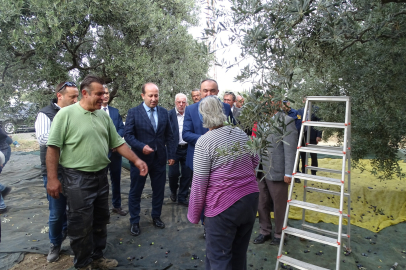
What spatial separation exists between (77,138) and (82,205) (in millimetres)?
722

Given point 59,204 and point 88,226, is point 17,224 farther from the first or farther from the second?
point 88,226

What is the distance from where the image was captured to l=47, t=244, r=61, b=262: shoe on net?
3521mm

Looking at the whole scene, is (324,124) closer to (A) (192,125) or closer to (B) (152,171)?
(A) (192,125)

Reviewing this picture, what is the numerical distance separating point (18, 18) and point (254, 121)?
5.75m

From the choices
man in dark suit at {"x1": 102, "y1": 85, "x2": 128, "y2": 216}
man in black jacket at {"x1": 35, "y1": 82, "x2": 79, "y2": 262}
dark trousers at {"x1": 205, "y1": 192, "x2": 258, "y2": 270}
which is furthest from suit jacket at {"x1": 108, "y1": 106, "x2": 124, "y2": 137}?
dark trousers at {"x1": 205, "y1": 192, "x2": 258, "y2": 270}

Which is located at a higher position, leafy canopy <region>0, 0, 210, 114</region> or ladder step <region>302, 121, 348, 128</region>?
leafy canopy <region>0, 0, 210, 114</region>

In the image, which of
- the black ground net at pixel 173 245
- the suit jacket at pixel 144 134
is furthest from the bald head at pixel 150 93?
the black ground net at pixel 173 245

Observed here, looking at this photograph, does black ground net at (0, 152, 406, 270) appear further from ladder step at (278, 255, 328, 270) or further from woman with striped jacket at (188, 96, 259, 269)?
woman with striped jacket at (188, 96, 259, 269)

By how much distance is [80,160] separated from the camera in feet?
9.77

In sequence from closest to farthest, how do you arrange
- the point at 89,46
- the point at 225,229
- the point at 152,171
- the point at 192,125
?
1. the point at 225,229
2. the point at 192,125
3. the point at 152,171
4. the point at 89,46

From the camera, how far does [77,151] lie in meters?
2.97

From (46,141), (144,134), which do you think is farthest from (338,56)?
(46,141)

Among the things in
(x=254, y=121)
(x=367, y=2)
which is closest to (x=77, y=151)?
(x=254, y=121)

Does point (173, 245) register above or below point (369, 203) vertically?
below
